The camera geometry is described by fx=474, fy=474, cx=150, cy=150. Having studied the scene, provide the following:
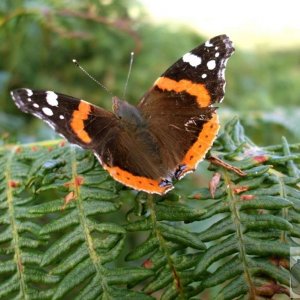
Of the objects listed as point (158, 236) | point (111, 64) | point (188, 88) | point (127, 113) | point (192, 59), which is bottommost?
point (111, 64)

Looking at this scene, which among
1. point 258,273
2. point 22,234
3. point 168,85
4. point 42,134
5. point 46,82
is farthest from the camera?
point 46,82

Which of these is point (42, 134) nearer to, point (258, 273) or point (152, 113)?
point (152, 113)

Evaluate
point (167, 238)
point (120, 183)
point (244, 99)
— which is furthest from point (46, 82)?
point (167, 238)

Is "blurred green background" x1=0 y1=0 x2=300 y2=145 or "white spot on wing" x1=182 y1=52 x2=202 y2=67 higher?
"white spot on wing" x1=182 y1=52 x2=202 y2=67

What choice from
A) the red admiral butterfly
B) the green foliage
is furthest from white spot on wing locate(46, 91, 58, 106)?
the green foliage

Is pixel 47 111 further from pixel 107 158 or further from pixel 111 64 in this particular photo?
pixel 111 64

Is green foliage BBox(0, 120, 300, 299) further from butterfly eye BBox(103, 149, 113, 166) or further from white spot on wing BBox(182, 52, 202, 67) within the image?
white spot on wing BBox(182, 52, 202, 67)

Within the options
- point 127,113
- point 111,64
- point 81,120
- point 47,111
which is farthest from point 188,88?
point 111,64
